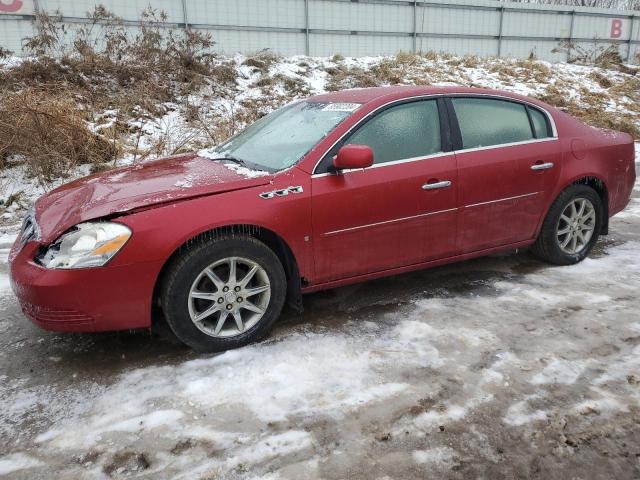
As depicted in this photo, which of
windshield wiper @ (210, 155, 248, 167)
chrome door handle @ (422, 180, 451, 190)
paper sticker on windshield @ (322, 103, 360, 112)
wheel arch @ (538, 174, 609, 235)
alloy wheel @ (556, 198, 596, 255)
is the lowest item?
alloy wheel @ (556, 198, 596, 255)

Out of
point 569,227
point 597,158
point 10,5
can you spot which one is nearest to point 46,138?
point 10,5

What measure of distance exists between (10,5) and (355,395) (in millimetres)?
10793

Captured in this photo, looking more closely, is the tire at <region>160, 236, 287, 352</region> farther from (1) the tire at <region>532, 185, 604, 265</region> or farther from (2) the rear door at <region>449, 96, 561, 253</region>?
(1) the tire at <region>532, 185, 604, 265</region>

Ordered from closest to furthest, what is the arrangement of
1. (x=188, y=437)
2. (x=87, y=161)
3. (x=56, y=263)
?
(x=188, y=437) → (x=56, y=263) → (x=87, y=161)

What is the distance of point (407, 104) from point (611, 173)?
210 centimetres

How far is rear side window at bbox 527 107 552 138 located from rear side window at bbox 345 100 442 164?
0.97 m

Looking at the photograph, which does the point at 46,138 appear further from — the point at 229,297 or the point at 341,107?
the point at 229,297

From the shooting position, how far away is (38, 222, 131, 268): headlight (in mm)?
2701

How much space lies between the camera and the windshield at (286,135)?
3.42 metres

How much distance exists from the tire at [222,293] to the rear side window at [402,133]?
1035mm

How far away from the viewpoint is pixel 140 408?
2533mm

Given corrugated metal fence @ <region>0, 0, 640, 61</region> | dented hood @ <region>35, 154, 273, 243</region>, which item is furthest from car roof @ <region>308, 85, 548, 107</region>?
corrugated metal fence @ <region>0, 0, 640, 61</region>

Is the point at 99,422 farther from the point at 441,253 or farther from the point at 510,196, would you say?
the point at 510,196

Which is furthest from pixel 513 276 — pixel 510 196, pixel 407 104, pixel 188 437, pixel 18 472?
pixel 18 472
